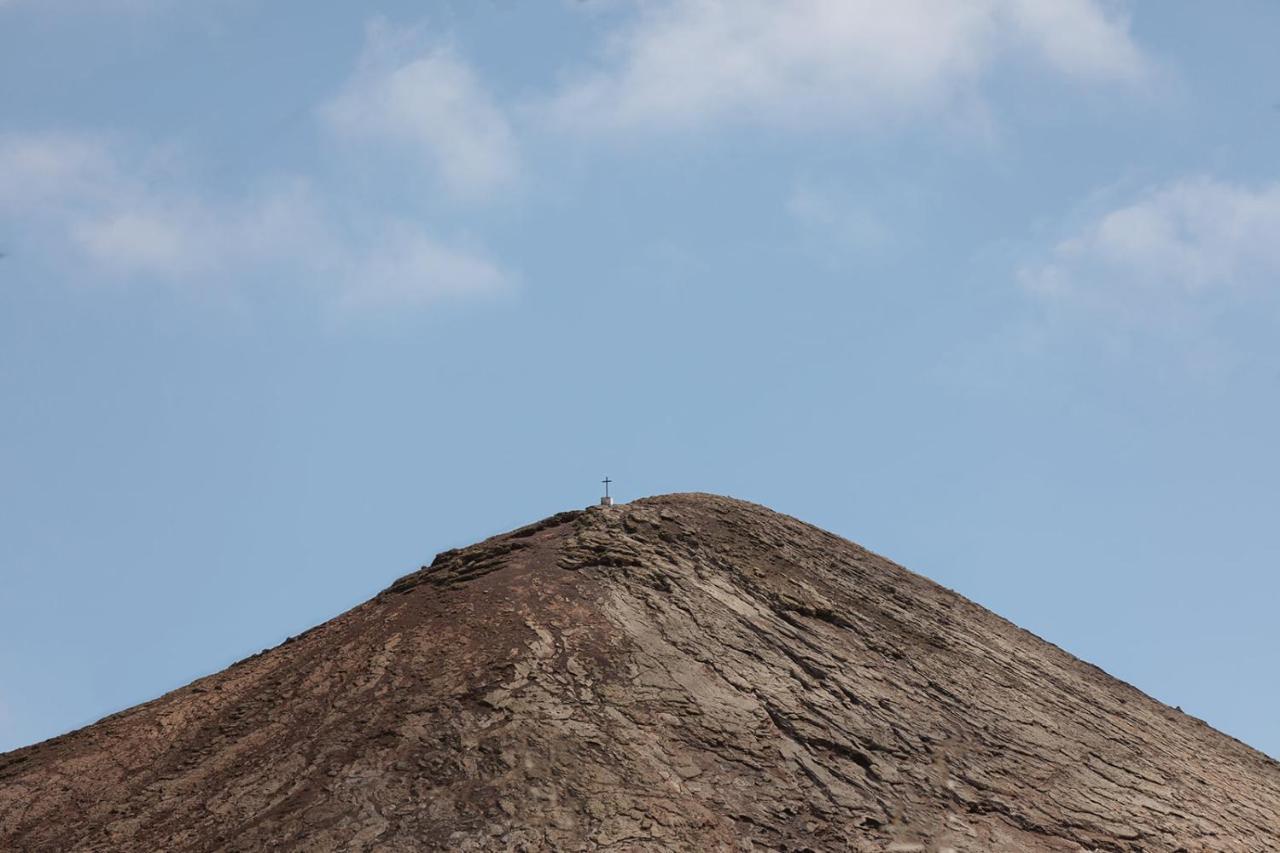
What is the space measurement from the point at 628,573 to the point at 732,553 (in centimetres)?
314

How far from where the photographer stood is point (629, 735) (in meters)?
22.9

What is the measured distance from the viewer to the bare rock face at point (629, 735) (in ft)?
70.8

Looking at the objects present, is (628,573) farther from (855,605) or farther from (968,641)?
(968,641)

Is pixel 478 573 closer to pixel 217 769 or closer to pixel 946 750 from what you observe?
pixel 217 769

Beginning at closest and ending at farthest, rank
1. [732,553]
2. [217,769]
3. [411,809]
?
[411,809]
[217,769]
[732,553]

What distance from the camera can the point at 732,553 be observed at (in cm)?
2930

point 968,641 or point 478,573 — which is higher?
point 478,573

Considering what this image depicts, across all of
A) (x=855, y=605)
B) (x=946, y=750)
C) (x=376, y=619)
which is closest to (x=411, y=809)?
(x=376, y=619)

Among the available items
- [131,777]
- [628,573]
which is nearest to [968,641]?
[628,573]

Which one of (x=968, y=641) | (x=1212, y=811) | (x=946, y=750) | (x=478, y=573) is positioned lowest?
(x=1212, y=811)

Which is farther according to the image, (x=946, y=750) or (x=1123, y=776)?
(x=1123, y=776)

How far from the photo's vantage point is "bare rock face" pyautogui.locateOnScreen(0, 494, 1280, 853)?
850 inches

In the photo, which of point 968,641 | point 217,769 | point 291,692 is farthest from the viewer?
point 968,641

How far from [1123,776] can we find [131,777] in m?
18.4
